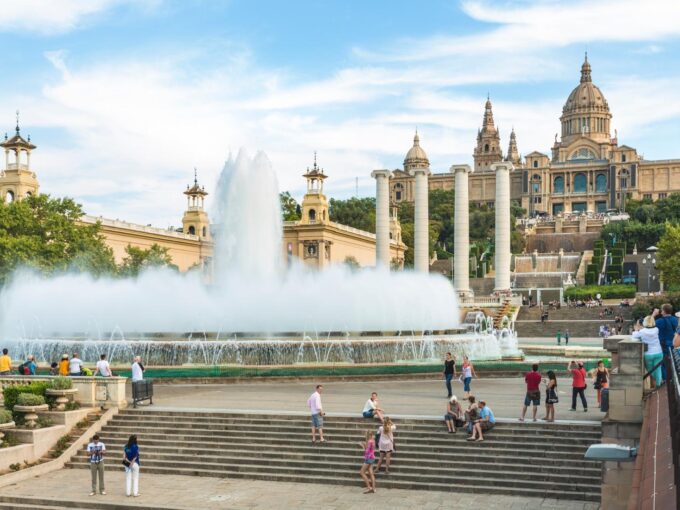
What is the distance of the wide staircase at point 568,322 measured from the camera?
58.1 m

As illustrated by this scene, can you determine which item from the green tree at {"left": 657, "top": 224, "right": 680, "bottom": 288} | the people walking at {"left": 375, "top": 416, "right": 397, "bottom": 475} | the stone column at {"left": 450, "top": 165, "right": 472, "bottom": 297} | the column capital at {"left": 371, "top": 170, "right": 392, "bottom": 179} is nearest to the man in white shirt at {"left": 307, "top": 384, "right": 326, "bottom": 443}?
the people walking at {"left": 375, "top": 416, "right": 397, "bottom": 475}

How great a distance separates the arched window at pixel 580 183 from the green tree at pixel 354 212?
6441 cm

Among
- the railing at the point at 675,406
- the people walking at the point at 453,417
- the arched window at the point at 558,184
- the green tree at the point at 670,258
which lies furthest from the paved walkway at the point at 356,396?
the arched window at the point at 558,184

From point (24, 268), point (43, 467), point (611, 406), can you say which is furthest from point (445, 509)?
point (24, 268)

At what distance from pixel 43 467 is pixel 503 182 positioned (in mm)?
50459

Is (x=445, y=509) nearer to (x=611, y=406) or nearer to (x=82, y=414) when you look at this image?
A: (x=611, y=406)

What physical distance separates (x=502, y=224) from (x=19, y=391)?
4958 cm

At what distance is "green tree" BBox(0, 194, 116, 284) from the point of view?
4922 centimetres

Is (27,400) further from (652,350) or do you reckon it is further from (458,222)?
(458,222)

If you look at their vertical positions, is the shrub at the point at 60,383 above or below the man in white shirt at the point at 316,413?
above

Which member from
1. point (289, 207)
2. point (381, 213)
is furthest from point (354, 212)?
point (381, 213)

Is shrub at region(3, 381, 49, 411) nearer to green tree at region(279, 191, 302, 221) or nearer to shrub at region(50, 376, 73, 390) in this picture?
shrub at region(50, 376, 73, 390)

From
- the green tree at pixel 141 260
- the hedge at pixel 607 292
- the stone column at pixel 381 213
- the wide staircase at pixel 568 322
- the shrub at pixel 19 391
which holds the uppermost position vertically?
the stone column at pixel 381 213

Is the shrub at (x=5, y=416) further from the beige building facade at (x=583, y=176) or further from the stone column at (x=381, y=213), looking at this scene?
the beige building facade at (x=583, y=176)
